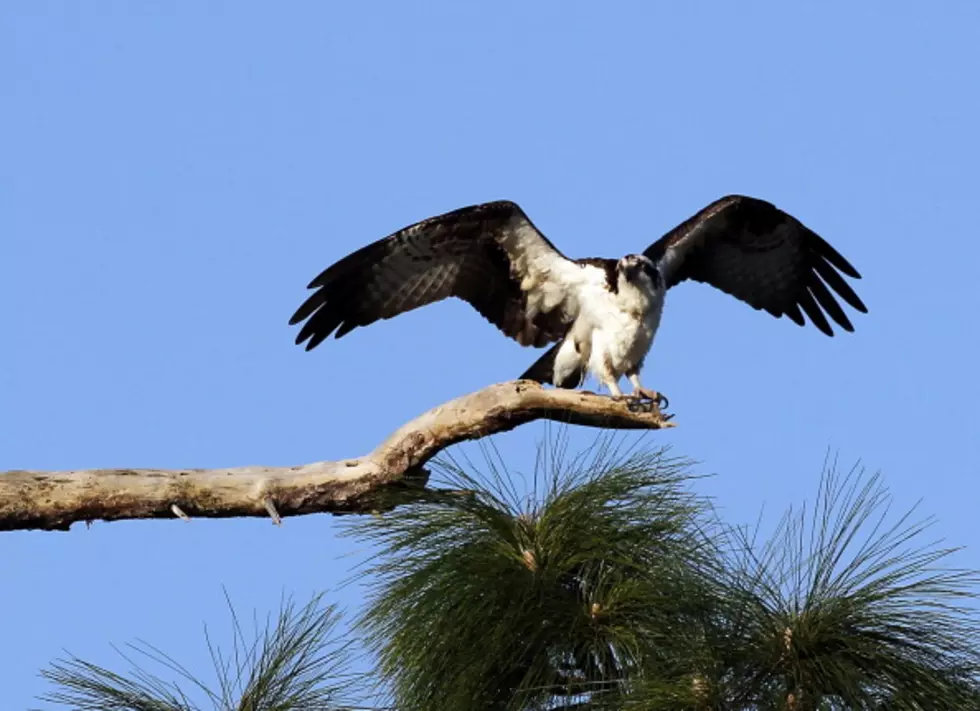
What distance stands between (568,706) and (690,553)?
0.61m

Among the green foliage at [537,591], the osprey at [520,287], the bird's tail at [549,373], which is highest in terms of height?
the osprey at [520,287]

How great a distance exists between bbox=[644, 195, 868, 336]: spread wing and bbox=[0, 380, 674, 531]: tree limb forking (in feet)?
7.86

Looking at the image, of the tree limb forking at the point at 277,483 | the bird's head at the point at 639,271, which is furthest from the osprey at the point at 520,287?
the tree limb forking at the point at 277,483

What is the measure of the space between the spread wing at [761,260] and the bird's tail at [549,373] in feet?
2.75

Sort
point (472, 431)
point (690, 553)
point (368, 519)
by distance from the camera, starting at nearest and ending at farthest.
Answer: point (690, 553), point (368, 519), point (472, 431)

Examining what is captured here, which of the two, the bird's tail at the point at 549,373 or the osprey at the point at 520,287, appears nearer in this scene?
the osprey at the point at 520,287

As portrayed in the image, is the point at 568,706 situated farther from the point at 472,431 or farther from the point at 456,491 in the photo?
the point at 472,431

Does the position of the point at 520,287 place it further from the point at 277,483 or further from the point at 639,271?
the point at 277,483

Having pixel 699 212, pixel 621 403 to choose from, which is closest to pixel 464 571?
pixel 621 403

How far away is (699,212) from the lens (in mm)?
7496

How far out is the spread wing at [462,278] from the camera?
22.5 ft

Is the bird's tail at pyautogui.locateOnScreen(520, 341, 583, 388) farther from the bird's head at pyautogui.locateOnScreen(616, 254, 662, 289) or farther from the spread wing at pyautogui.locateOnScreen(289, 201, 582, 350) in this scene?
the bird's head at pyautogui.locateOnScreen(616, 254, 662, 289)

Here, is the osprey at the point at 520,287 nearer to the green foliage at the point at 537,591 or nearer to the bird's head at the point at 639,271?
the bird's head at the point at 639,271

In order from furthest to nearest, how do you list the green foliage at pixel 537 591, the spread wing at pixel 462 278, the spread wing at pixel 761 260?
the spread wing at pixel 761 260, the spread wing at pixel 462 278, the green foliage at pixel 537 591
